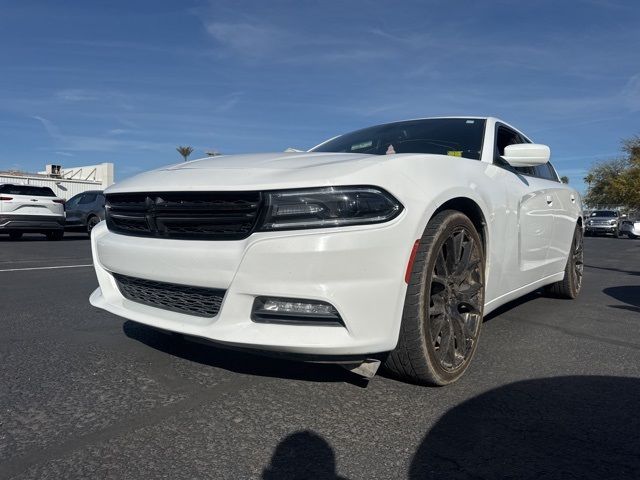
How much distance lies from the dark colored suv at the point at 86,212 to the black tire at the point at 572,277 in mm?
14636

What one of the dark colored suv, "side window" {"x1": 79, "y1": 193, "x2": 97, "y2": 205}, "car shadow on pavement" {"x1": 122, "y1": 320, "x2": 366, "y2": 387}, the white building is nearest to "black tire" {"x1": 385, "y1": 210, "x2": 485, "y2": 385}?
"car shadow on pavement" {"x1": 122, "y1": 320, "x2": 366, "y2": 387}

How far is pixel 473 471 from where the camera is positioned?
1.87 m

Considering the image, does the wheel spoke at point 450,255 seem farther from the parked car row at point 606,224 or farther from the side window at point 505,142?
the parked car row at point 606,224

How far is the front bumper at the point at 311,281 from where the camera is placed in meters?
2.18

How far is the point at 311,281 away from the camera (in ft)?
7.15

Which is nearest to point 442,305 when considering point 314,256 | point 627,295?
point 314,256

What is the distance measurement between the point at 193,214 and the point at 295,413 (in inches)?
38.1

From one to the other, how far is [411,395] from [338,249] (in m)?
0.86

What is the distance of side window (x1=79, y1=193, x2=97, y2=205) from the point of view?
17.3 meters

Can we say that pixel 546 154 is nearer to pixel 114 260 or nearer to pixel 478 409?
pixel 478 409

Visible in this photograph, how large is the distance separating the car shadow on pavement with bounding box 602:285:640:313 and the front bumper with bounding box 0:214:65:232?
1315cm

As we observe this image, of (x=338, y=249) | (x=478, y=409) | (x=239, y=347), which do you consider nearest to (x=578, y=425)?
(x=478, y=409)

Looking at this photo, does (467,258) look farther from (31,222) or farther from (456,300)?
(31,222)

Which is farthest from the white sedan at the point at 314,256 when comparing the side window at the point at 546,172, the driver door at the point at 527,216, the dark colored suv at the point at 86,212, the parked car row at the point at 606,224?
the parked car row at the point at 606,224
